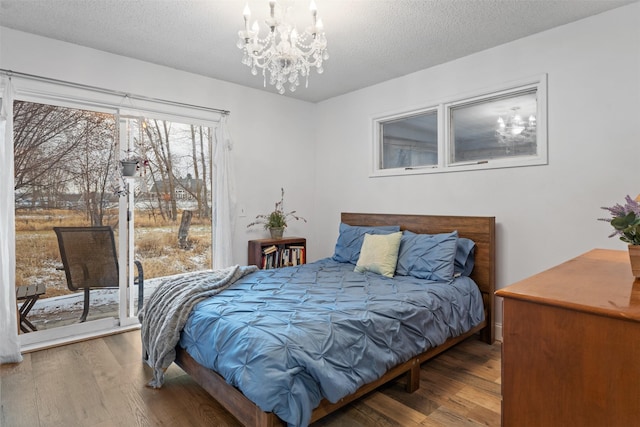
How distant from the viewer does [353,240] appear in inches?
145

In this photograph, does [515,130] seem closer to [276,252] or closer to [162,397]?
[276,252]

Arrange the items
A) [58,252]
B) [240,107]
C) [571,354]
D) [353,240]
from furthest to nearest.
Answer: [240,107] < [353,240] < [58,252] < [571,354]

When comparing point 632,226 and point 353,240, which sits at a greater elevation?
point 632,226

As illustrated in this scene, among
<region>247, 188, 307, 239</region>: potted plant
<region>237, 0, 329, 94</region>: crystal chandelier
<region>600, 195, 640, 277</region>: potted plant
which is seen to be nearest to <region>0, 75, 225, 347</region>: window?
<region>247, 188, 307, 239</region>: potted plant

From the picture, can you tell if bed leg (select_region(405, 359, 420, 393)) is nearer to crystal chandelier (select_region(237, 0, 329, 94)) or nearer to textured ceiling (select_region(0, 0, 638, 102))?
crystal chandelier (select_region(237, 0, 329, 94))

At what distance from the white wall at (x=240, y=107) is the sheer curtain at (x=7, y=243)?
0.39 metres

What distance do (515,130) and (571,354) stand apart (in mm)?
2534

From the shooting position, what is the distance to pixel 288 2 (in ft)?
7.65

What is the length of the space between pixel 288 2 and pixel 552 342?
2.43 metres

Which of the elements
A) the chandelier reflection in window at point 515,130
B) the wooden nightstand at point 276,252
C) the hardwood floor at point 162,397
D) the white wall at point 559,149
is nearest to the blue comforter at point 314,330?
the hardwood floor at point 162,397

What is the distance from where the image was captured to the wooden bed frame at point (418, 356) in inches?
64.6

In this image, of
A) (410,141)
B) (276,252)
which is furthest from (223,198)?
(410,141)

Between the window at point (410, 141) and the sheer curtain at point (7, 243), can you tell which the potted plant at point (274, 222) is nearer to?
the window at point (410, 141)

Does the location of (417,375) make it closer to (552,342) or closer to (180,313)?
(552,342)
